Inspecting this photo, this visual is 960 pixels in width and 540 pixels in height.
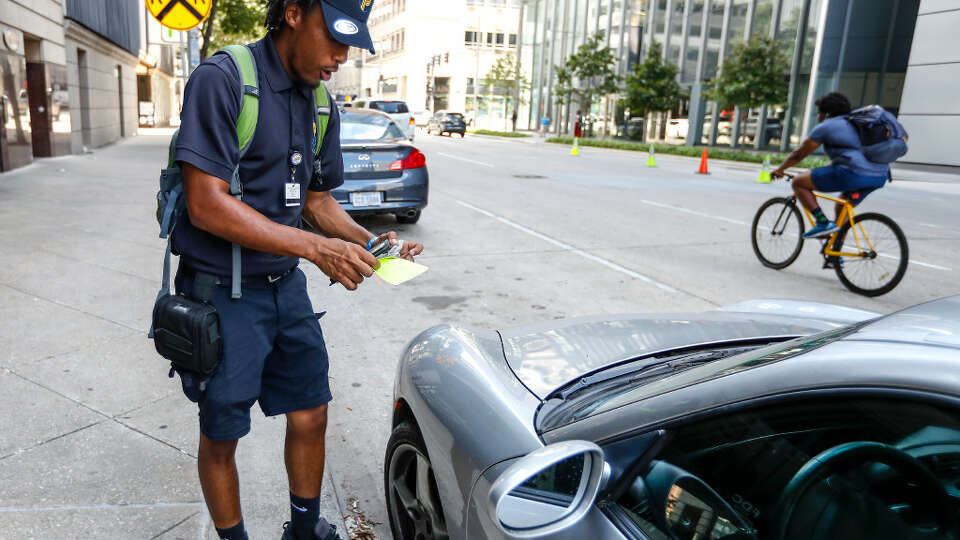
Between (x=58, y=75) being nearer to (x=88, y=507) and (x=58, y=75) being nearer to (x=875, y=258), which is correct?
(x=88, y=507)

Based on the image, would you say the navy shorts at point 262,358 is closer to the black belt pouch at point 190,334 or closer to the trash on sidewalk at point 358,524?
the black belt pouch at point 190,334

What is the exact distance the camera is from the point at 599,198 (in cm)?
1368

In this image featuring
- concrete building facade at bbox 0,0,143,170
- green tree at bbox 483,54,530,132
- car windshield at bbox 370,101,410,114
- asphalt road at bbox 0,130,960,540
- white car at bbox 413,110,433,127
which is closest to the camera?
asphalt road at bbox 0,130,960,540

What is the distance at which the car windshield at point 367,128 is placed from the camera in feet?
30.5

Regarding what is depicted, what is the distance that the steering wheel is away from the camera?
131 cm

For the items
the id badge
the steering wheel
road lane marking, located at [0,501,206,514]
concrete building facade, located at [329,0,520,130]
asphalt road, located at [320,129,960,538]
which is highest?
concrete building facade, located at [329,0,520,130]

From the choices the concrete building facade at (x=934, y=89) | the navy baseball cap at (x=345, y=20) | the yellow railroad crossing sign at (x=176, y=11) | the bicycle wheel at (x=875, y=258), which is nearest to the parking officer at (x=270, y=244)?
the navy baseball cap at (x=345, y=20)

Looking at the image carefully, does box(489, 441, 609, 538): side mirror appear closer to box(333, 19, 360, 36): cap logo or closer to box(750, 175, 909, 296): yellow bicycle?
box(333, 19, 360, 36): cap logo

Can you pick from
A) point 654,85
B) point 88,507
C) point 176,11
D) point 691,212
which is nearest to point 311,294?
point 176,11

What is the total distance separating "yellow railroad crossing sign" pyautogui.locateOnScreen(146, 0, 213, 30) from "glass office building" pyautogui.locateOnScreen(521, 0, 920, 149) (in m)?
27.2

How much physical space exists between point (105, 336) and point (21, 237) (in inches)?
154

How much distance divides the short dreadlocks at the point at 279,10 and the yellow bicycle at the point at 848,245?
6290mm

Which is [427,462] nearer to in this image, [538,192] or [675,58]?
[538,192]

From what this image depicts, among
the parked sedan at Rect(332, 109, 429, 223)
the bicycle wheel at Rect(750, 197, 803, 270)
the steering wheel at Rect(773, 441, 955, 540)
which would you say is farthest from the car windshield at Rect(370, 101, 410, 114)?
the steering wheel at Rect(773, 441, 955, 540)
